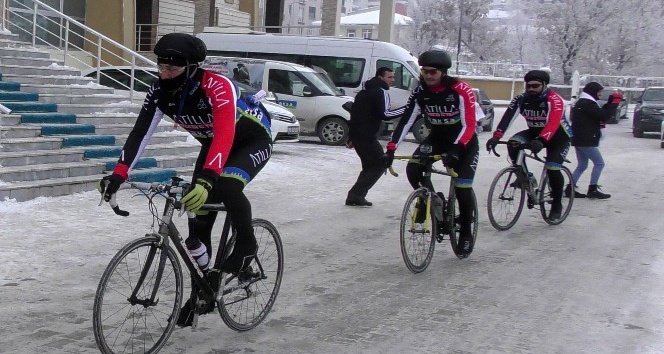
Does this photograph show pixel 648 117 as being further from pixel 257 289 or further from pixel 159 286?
pixel 159 286

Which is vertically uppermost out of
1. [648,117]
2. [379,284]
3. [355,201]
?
[648,117]

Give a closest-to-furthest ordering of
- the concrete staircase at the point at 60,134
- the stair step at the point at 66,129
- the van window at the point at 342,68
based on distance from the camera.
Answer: the concrete staircase at the point at 60,134, the stair step at the point at 66,129, the van window at the point at 342,68

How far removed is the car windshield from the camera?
91.7ft

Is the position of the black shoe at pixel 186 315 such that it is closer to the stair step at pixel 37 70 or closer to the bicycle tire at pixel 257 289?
the bicycle tire at pixel 257 289

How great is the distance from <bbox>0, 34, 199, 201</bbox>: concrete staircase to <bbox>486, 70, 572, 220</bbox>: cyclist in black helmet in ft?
16.5

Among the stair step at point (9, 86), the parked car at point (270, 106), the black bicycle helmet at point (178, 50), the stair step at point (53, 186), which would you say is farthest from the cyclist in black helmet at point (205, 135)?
the parked car at point (270, 106)

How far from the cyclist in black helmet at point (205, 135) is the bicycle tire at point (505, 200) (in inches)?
182

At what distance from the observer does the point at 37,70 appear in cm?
1362

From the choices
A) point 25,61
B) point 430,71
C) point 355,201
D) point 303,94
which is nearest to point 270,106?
point 303,94

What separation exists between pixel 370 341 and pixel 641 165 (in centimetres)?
1420

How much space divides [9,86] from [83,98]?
1.18 meters

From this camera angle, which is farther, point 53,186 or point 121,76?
point 121,76

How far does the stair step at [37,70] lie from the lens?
1309 cm

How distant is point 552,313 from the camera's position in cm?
625
